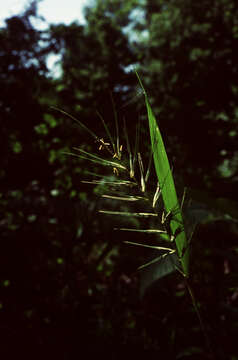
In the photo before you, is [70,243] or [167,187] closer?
[167,187]

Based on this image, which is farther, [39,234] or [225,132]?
[225,132]

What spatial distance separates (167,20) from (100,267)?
1336 centimetres

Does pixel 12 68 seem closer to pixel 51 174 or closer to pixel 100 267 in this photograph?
pixel 51 174

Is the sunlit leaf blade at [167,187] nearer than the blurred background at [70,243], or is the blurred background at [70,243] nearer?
the sunlit leaf blade at [167,187]

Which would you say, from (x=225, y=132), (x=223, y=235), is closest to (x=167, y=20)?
(x=225, y=132)

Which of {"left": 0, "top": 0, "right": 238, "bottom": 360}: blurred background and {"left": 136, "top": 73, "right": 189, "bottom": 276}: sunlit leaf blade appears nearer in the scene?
{"left": 136, "top": 73, "right": 189, "bottom": 276}: sunlit leaf blade

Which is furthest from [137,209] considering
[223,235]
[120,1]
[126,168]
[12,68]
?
[120,1]

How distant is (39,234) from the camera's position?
168cm

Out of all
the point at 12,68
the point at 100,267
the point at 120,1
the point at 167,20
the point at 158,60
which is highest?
the point at 120,1

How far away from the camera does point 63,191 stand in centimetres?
191

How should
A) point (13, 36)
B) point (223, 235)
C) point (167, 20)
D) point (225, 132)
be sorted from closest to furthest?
point (13, 36)
point (223, 235)
point (225, 132)
point (167, 20)

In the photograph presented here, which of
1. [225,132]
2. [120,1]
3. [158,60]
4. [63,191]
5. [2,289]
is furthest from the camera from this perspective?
[120,1]

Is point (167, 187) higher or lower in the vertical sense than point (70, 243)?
higher

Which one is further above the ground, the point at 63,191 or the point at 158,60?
the point at 158,60
